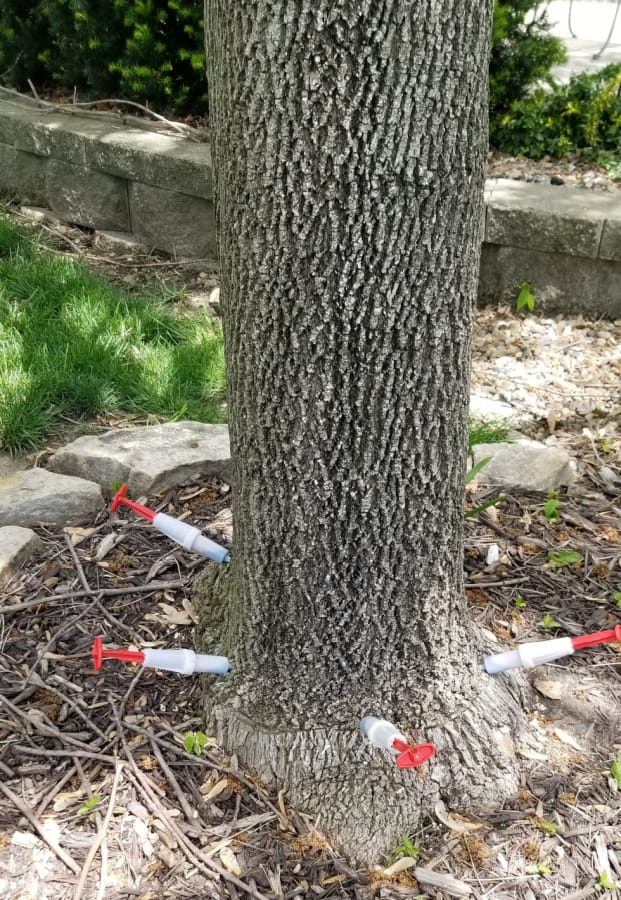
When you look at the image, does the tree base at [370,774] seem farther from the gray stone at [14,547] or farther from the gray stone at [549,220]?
the gray stone at [549,220]

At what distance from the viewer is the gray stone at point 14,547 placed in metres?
2.46

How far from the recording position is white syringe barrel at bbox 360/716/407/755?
5.92 feet

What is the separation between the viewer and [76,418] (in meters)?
3.45

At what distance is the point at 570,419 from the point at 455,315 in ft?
7.43

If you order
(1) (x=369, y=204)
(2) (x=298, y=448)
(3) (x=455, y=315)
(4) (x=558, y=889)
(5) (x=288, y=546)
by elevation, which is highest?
(1) (x=369, y=204)

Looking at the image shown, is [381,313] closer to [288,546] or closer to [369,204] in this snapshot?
[369,204]

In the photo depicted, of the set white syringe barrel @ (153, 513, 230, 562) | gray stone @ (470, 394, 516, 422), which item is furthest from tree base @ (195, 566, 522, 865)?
gray stone @ (470, 394, 516, 422)

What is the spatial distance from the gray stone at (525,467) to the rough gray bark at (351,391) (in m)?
0.99

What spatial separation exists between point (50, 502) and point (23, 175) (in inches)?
Result: 151

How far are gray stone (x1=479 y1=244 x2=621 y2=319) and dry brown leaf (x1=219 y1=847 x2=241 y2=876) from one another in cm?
344

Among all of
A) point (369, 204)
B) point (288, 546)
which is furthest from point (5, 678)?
point (369, 204)

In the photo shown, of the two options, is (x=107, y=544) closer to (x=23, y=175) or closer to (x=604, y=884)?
(x=604, y=884)

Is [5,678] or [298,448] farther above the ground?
[298,448]

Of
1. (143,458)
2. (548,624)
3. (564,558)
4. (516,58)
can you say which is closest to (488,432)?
(564,558)
